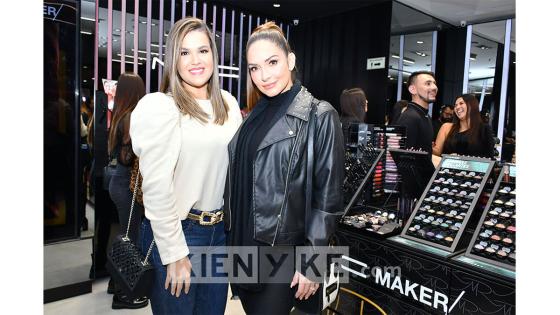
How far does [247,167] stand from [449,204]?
104 cm

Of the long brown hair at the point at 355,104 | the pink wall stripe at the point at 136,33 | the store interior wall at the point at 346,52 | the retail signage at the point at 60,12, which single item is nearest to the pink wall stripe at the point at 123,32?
the pink wall stripe at the point at 136,33

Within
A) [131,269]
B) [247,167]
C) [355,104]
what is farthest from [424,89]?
[131,269]

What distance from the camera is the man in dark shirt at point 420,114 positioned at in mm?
3111

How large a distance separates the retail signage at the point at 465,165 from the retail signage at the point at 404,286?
60 centimetres

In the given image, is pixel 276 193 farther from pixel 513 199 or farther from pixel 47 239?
pixel 47 239

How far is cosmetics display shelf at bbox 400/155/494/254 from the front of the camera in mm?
1727

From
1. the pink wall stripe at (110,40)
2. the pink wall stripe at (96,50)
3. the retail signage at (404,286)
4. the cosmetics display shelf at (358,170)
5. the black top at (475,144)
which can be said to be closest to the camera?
the retail signage at (404,286)

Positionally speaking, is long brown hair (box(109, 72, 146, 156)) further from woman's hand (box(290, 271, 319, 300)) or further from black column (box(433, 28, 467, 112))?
black column (box(433, 28, 467, 112))

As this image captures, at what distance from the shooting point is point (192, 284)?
1.41 metres

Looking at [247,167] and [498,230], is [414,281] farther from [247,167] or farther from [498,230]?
[247,167]

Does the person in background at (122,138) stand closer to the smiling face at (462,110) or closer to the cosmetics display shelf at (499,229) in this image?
the cosmetics display shelf at (499,229)

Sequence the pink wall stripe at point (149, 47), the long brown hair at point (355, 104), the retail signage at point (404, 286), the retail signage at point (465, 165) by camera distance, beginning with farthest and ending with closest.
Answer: the long brown hair at point (355, 104), the pink wall stripe at point (149, 47), the retail signage at point (465, 165), the retail signage at point (404, 286)

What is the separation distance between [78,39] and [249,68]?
2.25 meters
